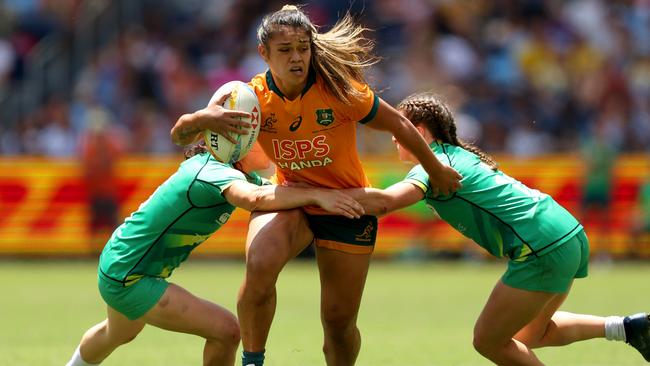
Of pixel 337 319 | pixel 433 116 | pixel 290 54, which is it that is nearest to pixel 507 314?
pixel 337 319

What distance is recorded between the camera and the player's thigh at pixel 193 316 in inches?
267

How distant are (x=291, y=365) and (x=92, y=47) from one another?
14287mm

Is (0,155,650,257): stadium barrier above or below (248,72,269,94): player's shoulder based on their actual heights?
below

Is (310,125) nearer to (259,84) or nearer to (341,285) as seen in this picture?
(259,84)

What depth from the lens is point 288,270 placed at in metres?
17.3

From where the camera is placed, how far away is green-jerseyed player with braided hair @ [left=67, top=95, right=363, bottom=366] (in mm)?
6762

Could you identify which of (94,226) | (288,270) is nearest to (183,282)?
(288,270)

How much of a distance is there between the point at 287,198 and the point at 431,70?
1305 cm

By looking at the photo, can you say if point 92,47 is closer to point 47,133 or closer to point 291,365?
point 47,133

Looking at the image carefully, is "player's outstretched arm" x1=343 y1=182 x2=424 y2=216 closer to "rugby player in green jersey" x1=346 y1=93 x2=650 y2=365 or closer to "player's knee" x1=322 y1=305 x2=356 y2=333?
"rugby player in green jersey" x1=346 y1=93 x2=650 y2=365

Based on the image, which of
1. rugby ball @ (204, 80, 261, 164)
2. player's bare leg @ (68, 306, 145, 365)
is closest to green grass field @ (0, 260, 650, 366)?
player's bare leg @ (68, 306, 145, 365)

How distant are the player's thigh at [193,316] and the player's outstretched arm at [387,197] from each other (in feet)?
3.32

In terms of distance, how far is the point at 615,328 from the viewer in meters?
7.32

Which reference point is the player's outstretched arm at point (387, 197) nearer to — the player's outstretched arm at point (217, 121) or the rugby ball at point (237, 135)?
the rugby ball at point (237, 135)
